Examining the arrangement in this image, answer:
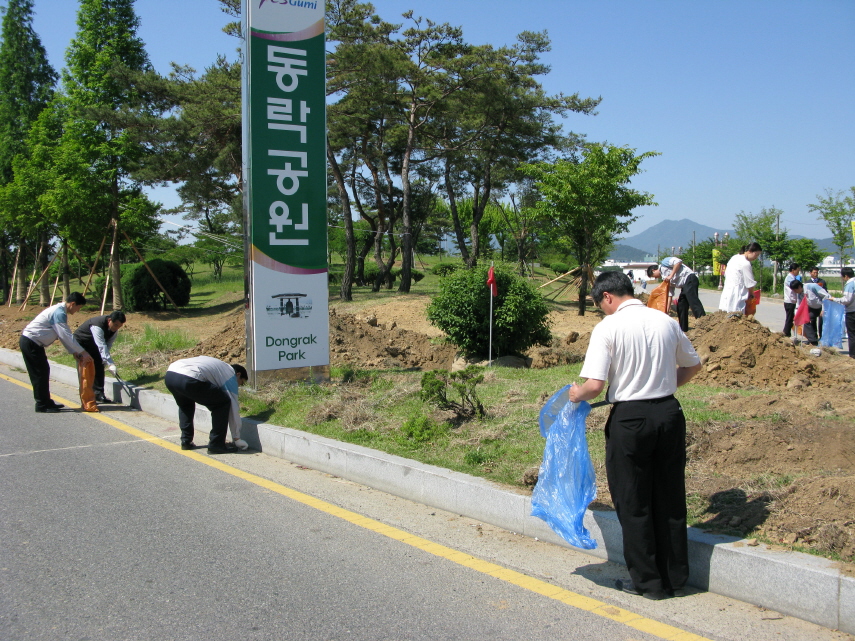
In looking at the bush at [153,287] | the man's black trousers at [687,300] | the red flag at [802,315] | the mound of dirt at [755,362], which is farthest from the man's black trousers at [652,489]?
the bush at [153,287]

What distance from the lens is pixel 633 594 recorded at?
411cm

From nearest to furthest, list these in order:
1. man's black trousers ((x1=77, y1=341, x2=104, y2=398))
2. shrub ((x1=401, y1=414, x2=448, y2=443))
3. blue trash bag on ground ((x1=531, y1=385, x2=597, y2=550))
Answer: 1. blue trash bag on ground ((x1=531, y1=385, x2=597, y2=550))
2. shrub ((x1=401, y1=414, x2=448, y2=443))
3. man's black trousers ((x1=77, y1=341, x2=104, y2=398))

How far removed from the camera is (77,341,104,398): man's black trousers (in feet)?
Result: 34.1

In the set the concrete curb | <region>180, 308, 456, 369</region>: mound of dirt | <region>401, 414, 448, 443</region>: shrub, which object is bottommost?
the concrete curb

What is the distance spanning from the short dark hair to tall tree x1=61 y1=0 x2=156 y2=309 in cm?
2602

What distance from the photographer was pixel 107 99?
28.4 m

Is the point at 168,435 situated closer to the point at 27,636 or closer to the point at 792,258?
the point at 27,636

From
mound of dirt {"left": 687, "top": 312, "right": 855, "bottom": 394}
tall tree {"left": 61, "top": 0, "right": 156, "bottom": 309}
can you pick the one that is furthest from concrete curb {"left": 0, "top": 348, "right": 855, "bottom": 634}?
tall tree {"left": 61, "top": 0, "right": 156, "bottom": 309}

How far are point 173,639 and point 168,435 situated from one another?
527 centimetres

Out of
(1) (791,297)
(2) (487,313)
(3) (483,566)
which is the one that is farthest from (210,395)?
(1) (791,297)

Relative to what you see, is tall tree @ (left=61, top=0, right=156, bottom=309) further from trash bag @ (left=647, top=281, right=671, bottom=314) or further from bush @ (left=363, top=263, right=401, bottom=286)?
trash bag @ (left=647, top=281, right=671, bottom=314)

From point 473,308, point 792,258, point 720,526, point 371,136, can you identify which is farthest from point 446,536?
point 792,258

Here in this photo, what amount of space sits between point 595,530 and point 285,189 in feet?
21.1

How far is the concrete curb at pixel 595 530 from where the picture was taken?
365 centimetres
